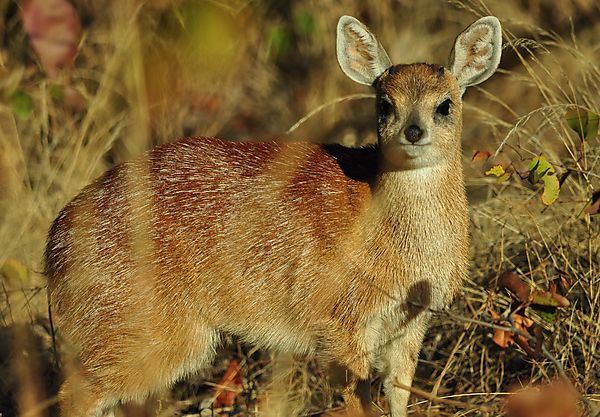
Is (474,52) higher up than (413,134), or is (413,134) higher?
(474,52)

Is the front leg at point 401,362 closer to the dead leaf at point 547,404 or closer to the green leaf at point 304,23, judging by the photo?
the dead leaf at point 547,404

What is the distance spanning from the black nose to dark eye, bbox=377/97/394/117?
0.23m

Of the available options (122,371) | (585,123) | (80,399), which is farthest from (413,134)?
(80,399)

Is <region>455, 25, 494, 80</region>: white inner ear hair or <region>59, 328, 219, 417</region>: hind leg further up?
<region>455, 25, 494, 80</region>: white inner ear hair

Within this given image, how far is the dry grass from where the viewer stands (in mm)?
5039

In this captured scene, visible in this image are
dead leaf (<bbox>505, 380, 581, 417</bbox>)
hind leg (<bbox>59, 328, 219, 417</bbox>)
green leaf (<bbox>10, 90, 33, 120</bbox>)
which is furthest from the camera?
green leaf (<bbox>10, 90, 33, 120</bbox>)

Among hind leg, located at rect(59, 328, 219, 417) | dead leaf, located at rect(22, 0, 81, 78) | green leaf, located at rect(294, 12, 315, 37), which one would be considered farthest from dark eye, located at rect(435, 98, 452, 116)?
green leaf, located at rect(294, 12, 315, 37)

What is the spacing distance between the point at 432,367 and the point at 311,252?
1.25 metres

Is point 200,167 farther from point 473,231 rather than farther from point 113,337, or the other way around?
point 473,231

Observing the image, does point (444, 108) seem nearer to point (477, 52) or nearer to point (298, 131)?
point (477, 52)

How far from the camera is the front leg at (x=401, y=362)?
464 centimetres

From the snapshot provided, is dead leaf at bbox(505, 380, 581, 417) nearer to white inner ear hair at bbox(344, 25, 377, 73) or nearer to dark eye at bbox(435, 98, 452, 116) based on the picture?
dark eye at bbox(435, 98, 452, 116)

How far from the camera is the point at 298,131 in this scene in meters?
7.32

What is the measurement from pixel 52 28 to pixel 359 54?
1694 millimetres
